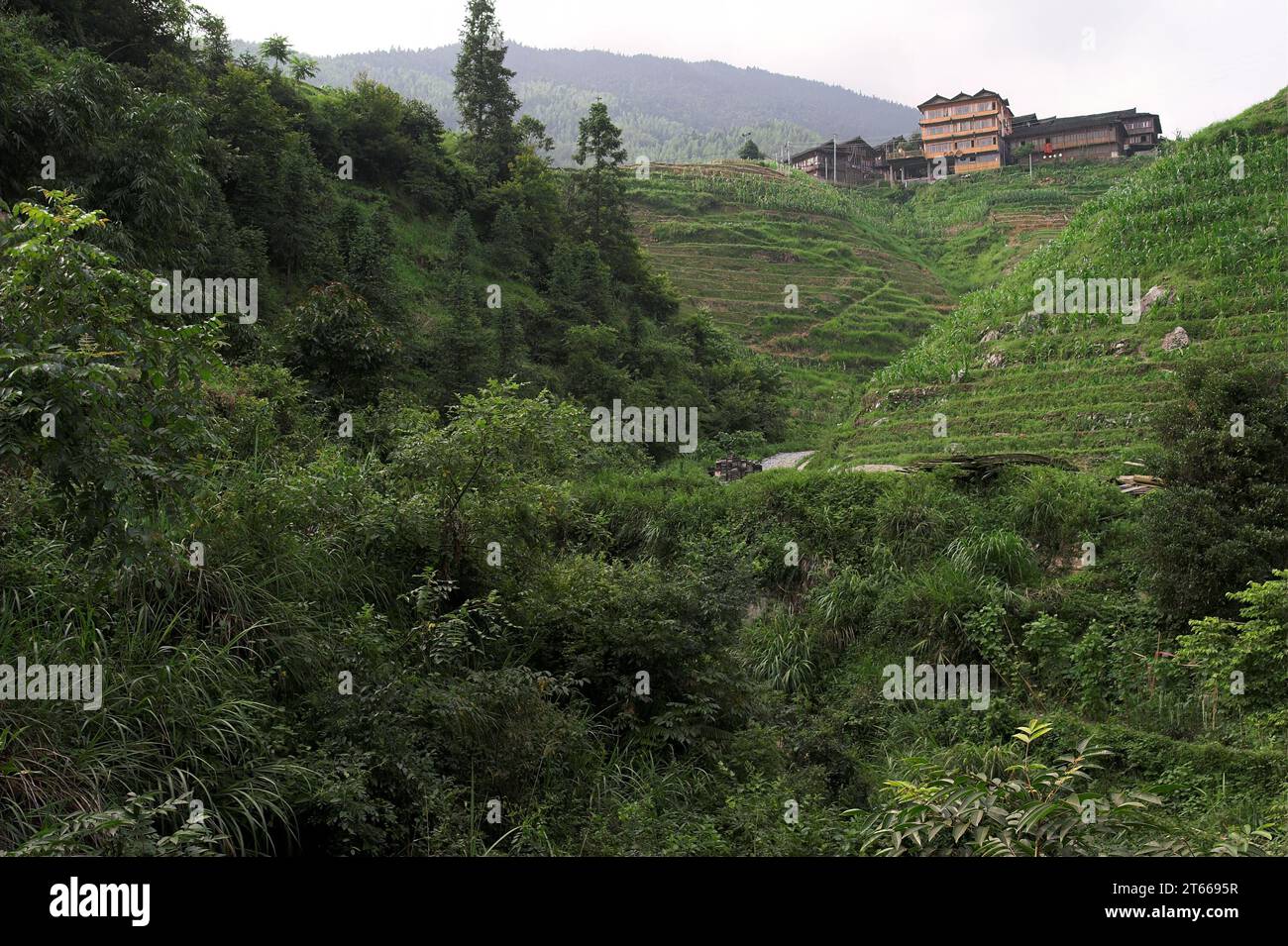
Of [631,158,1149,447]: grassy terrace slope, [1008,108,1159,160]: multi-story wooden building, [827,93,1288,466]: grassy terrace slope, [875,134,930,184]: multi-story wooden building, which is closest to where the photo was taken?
[827,93,1288,466]: grassy terrace slope

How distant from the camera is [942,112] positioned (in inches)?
2776

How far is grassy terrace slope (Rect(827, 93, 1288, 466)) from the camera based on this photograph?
19281mm

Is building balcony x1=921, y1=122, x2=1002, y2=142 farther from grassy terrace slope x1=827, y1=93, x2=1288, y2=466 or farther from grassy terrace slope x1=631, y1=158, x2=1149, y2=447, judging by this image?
grassy terrace slope x1=827, y1=93, x2=1288, y2=466

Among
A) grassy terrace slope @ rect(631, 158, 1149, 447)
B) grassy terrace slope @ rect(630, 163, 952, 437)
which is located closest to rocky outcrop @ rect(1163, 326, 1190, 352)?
grassy terrace slope @ rect(631, 158, 1149, 447)

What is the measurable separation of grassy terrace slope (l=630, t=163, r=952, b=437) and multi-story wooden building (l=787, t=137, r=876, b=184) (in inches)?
291

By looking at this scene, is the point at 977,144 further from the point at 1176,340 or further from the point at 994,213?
the point at 1176,340

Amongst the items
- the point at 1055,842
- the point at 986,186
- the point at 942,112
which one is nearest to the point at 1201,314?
the point at 1055,842

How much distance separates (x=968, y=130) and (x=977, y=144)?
134 centimetres

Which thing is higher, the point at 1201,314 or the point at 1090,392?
the point at 1201,314

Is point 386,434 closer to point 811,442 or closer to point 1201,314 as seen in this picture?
point 811,442

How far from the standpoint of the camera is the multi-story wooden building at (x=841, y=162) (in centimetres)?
7175

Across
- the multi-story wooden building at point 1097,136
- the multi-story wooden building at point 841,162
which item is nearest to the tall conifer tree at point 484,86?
the multi-story wooden building at point 841,162

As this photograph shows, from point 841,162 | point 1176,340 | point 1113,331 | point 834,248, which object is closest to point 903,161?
point 841,162
